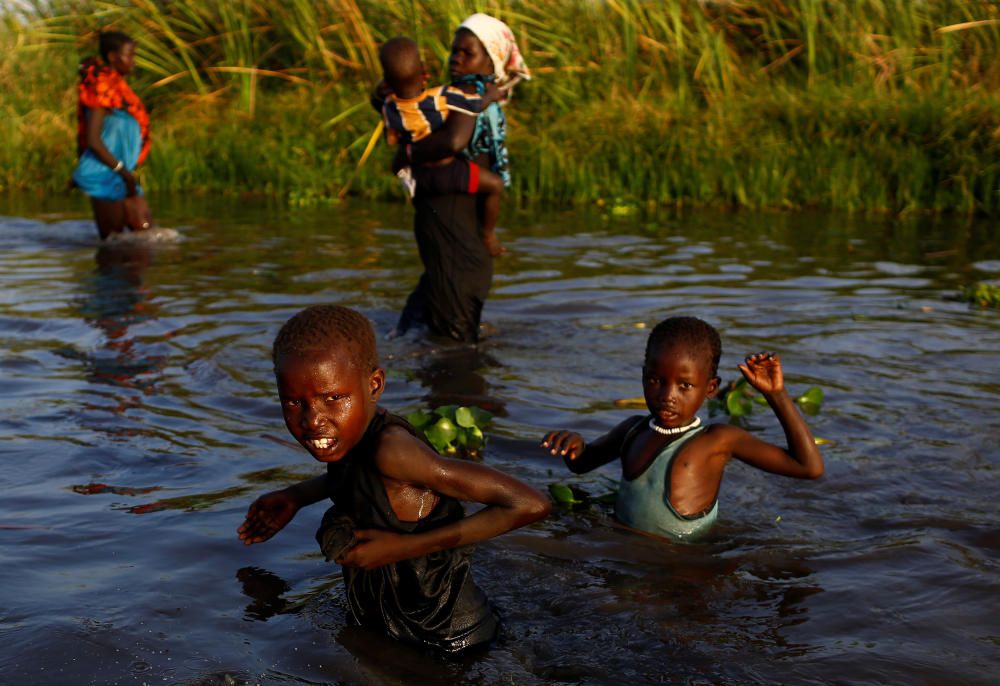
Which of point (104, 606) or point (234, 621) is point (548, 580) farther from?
point (104, 606)

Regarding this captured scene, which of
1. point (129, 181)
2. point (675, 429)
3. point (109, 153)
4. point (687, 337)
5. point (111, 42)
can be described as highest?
point (111, 42)

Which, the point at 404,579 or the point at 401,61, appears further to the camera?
the point at 401,61

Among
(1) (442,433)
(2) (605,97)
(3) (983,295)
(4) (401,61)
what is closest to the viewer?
(1) (442,433)

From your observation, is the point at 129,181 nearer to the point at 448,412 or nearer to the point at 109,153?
the point at 109,153

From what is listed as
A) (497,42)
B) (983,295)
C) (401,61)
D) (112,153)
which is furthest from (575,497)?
(112,153)

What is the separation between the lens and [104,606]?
154 inches

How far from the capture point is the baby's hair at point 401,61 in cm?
694

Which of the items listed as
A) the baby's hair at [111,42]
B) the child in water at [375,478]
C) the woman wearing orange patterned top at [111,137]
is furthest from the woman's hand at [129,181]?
the child in water at [375,478]

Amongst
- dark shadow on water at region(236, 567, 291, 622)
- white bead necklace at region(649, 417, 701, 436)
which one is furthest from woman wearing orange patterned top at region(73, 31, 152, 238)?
white bead necklace at region(649, 417, 701, 436)

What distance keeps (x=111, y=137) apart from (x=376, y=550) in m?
9.00

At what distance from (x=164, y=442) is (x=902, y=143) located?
1005cm

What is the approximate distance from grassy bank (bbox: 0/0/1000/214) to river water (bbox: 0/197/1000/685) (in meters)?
2.85

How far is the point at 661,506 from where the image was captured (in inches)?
179

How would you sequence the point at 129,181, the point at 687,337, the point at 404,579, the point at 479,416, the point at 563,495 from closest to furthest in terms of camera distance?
the point at 404,579
the point at 687,337
the point at 563,495
the point at 479,416
the point at 129,181
